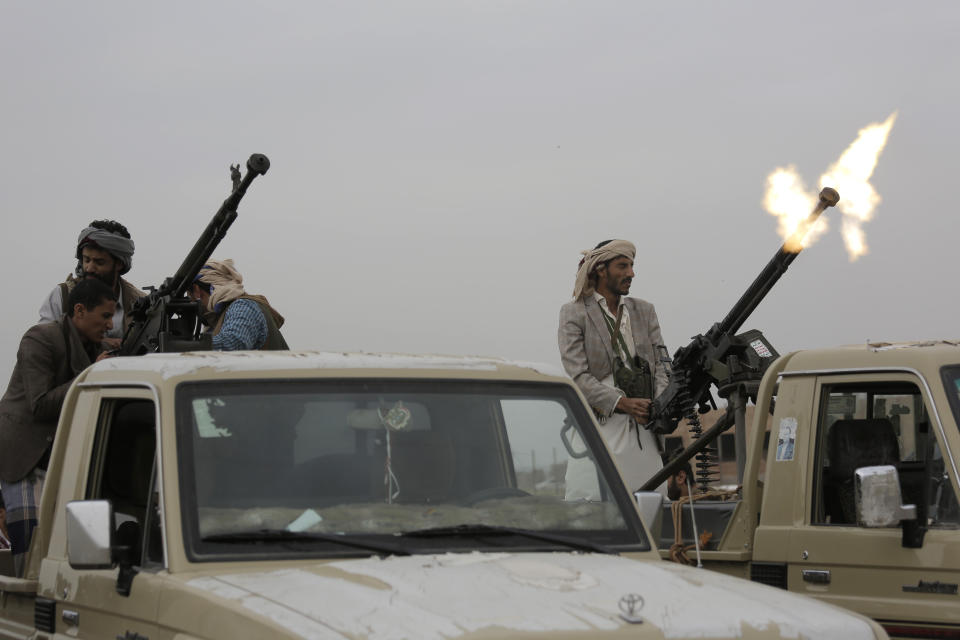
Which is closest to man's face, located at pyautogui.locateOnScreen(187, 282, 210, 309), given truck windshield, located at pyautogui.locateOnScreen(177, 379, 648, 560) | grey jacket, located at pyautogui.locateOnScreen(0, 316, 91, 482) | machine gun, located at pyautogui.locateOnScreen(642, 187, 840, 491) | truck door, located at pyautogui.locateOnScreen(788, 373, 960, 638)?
grey jacket, located at pyautogui.locateOnScreen(0, 316, 91, 482)

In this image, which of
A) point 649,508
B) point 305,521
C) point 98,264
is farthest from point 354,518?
point 98,264

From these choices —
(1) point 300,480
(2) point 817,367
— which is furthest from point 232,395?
(2) point 817,367

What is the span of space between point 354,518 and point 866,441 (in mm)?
3241

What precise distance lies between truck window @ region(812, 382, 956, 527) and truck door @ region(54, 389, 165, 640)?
3.21 metres

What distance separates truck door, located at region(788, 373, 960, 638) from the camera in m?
6.46

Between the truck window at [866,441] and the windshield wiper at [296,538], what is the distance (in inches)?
119

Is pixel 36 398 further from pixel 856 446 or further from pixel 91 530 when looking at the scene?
pixel 856 446

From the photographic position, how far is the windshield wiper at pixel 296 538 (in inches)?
181

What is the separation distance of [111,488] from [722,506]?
349 cm

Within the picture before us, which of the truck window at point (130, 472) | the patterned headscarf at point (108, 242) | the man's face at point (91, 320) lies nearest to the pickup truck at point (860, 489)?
the truck window at point (130, 472)

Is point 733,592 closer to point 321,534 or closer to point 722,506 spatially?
point 321,534

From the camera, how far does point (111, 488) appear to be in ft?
18.4

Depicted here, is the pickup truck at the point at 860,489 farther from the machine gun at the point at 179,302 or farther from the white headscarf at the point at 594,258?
the machine gun at the point at 179,302

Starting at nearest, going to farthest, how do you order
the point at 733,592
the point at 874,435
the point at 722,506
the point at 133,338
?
the point at 733,592, the point at 874,435, the point at 722,506, the point at 133,338
